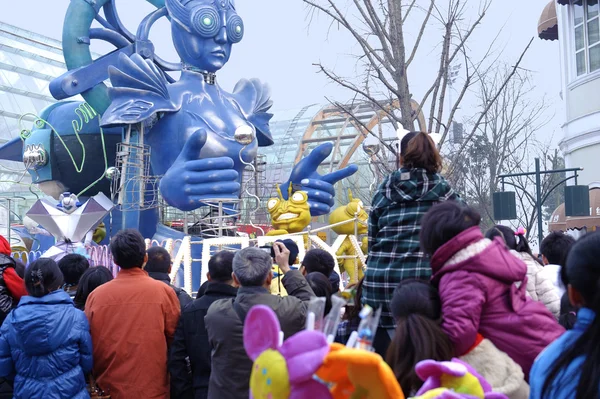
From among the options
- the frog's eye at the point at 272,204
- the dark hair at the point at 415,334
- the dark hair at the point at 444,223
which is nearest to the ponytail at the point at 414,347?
the dark hair at the point at 415,334

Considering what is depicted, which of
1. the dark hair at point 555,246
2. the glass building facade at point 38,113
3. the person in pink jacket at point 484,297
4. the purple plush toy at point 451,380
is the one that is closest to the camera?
the purple plush toy at point 451,380

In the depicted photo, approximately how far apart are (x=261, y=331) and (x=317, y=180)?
11.4 m

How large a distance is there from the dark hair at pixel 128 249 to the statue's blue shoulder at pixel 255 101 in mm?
9740

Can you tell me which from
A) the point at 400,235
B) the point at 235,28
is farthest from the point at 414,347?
the point at 235,28

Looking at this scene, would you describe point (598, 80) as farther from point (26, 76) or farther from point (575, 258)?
point (26, 76)

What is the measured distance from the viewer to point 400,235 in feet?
12.0

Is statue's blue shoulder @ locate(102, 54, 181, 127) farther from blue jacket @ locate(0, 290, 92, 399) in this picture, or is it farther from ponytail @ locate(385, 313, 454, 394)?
ponytail @ locate(385, 313, 454, 394)

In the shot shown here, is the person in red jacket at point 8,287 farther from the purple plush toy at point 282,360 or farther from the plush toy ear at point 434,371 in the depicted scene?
the plush toy ear at point 434,371

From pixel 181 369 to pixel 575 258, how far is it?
297 centimetres

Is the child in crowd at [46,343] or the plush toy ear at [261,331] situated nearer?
the plush toy ear at [261,331]

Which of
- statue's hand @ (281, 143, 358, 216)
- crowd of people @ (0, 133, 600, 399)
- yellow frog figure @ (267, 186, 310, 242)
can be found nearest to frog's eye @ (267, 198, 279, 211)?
yellow frog figure @ (267, 186, 310, 242)

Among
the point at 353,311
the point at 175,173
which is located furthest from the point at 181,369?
the point at 175,173

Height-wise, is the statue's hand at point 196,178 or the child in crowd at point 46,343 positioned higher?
the statue's hand at point 196,178

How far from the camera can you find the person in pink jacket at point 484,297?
2.83 meters
